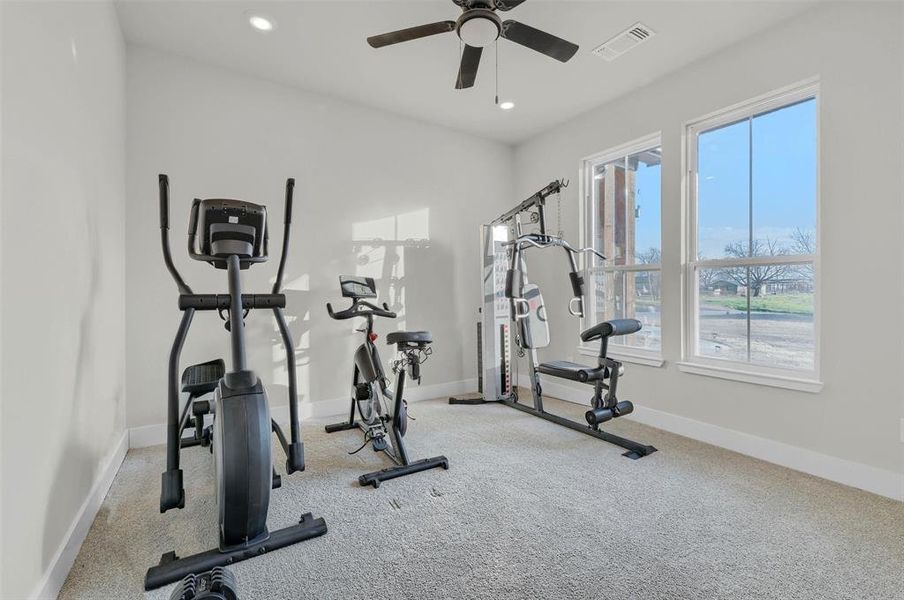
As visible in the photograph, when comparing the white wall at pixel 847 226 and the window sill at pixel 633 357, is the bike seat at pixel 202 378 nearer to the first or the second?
the window sill at pixel 633 357

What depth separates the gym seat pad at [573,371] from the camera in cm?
307

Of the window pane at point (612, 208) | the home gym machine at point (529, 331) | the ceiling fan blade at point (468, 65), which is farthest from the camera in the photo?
the window pane at point (612, 208)

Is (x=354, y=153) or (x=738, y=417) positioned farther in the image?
(x=354, y=153)

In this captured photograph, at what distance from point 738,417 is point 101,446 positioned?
166 inches

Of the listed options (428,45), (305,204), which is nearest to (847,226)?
(428,45)

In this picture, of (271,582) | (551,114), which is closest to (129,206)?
(271,582)

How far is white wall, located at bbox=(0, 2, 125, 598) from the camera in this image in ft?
4.24

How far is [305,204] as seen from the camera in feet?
12.3

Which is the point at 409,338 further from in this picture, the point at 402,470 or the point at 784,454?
the point at 784,454

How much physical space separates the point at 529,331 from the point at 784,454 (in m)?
1.98

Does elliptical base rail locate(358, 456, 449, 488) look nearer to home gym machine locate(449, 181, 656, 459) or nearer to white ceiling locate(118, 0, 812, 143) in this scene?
home gym machine locate(449, 181, 656, 459)

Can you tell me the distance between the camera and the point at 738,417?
2979mm

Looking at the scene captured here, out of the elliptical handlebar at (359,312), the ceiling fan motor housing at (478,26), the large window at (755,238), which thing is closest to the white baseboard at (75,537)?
the elliptical handlebar at (359,312)

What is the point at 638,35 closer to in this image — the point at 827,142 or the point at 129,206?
the point at 827,142
